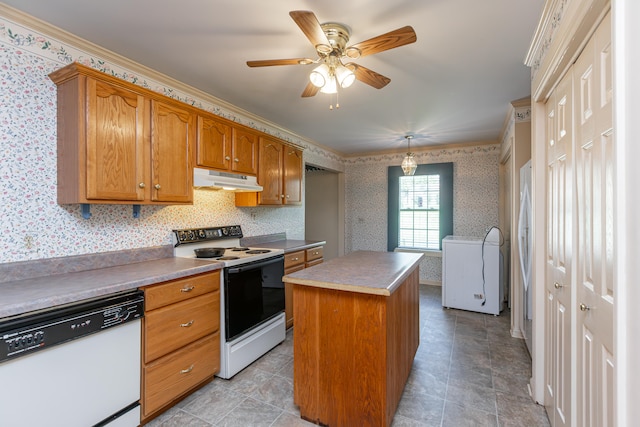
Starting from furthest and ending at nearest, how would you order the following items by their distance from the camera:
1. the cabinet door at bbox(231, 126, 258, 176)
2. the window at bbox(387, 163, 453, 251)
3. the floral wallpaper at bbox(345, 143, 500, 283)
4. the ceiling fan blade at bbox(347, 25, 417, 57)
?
the window at bbox(387, 163, 453, 251) < the floral wallpaper at bbox(345, 143, 500, 283) < the cabinet door at bbox(231, 126, 258, 176) < the ceiling fan blade at bbox(347, 25, 417, 57)

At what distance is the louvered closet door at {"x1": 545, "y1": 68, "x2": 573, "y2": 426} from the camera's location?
59.3 inches

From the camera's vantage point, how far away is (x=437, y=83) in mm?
2643

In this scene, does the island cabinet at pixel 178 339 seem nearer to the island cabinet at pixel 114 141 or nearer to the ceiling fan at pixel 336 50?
the island cabinet at pixel 114 141

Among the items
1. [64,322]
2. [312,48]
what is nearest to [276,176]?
[312,48]

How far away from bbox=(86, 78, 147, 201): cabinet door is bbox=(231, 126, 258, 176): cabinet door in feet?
2.97

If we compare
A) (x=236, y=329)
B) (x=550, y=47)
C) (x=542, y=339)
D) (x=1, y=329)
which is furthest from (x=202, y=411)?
(x=550, y=47)

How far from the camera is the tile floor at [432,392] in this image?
1.87 metres

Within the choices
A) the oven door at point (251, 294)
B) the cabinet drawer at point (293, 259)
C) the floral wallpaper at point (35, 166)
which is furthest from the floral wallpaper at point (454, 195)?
the floral wallpaper at point (35, 166)

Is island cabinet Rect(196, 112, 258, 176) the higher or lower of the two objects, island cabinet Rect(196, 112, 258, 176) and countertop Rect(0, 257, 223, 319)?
the higher

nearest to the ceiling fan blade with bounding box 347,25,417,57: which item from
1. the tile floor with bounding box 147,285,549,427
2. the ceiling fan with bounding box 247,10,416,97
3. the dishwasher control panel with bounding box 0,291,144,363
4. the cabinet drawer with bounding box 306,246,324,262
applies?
the ceiling fan with bounding box 247,10,416,97

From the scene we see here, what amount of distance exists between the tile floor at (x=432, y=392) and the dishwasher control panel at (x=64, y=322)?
2.57 ft

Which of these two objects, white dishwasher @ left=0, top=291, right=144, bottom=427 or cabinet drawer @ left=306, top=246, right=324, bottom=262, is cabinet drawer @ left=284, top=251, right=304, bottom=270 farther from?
white dishwasher @ left=0, top=291, right=144, bottom=427

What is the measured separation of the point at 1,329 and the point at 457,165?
5.43 meters

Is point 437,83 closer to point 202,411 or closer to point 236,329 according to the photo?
point 236,329
